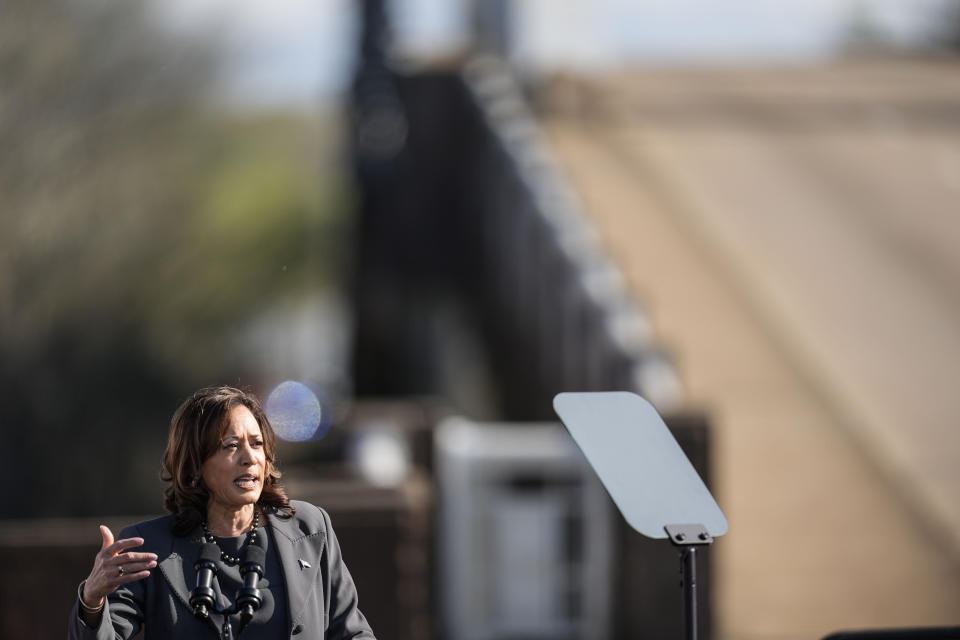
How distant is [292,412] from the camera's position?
3.48 metres

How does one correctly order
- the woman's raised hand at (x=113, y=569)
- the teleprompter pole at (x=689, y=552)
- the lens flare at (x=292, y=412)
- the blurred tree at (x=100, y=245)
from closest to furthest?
1. the woman's raised hand at (x=113, y=569)
2. the teleprompter pole at (x=689, y=552)
3. the lens flare at (x=292, y=412)
4. the blurred tree at (x=100, y=245)

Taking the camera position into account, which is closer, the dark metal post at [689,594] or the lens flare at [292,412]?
the dark metal post at [689,594]

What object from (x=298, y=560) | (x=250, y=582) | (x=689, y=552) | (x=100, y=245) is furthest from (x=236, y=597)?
(x=100, y=245)

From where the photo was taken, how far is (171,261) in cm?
1933

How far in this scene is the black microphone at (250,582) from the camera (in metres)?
2.37

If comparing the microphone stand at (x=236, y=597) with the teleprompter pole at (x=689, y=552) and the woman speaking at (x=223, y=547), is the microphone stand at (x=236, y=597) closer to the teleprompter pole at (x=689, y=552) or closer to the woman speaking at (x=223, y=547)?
the woman speaking at (x=223, y=547)

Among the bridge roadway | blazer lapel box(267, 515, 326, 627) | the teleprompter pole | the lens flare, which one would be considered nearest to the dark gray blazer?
blazer lapel box(267, 515, 326, 627)

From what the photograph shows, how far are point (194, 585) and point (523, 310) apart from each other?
11.6 m

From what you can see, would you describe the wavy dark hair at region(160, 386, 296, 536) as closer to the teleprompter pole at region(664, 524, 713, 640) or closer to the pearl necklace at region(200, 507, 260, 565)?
the pearl necklace at region(200, 507, 260, 565)

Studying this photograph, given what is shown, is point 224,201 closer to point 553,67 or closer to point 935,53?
point 553,67

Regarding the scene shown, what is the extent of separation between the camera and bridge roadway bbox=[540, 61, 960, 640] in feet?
26.3

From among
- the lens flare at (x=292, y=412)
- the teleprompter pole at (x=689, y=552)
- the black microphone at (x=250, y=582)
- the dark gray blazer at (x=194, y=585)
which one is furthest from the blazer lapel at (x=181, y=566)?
the teleprompter pole at (x=689, y=552)

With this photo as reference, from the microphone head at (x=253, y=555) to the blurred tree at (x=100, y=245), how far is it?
12.3m

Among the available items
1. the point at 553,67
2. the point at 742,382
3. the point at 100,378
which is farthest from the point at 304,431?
the point at 553,67
